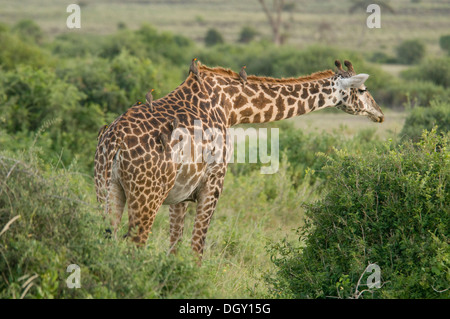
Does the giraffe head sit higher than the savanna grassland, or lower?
higher

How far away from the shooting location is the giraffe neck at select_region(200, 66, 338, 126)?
6312 mm

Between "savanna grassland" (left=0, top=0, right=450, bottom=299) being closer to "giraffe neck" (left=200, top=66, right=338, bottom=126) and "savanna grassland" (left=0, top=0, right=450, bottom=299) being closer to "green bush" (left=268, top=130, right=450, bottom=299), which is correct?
"green bush" (left=268, top=130, right=450, bottom=299)

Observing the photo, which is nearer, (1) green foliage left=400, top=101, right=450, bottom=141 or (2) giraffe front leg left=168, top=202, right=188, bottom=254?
(2) giraffe front leg left=168, top=202, right=188, bottom=254

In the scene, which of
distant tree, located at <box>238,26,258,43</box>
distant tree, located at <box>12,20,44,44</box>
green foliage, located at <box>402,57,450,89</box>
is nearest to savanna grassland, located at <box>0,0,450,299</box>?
green foliage, located at <box>402,57,450,89</box>

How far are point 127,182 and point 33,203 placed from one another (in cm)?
91

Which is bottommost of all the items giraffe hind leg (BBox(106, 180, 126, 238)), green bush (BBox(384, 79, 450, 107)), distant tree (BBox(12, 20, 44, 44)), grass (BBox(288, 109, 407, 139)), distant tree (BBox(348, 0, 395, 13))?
grass (BBox(288, 109, 407, 139))

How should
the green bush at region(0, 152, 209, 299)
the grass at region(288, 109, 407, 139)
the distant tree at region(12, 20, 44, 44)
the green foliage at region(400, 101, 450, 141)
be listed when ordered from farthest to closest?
the distant tree at region(12, 20, 44, 44), the grass at region(288, 109, 407, 139), the green foliage at region(400, 101, 450, 141), the green bush at region(0, 152, 209, 299)

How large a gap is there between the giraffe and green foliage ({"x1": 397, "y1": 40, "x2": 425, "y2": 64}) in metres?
29.6

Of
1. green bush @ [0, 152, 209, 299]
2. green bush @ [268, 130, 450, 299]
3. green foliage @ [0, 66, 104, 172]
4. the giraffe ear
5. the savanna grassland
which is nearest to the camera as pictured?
green bush @ [0, 152, 209, 299]

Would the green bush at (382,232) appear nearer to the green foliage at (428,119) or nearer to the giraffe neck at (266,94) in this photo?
the giraffe neck at (266,94)

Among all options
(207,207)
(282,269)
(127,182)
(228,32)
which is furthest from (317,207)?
(228,32)

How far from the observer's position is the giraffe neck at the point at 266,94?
6312 millimetres

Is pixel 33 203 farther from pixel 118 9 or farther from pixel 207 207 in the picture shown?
pixel 118 9

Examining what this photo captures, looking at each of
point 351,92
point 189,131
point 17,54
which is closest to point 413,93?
point 17,54
